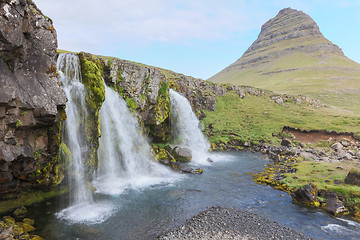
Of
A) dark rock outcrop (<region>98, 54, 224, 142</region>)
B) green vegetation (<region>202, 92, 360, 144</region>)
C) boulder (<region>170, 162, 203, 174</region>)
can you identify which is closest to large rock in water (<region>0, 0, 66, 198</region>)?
dark rock outcrop (<region>98, 54, 224, 142</region>)

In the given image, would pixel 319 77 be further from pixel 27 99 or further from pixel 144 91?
pixel 27 99

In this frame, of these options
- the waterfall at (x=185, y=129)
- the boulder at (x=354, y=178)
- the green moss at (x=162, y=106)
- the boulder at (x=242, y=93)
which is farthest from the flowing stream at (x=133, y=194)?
the boulder at (x=242, y=93)

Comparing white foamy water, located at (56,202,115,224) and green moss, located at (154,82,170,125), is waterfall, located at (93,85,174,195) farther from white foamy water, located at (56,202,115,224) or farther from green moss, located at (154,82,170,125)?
green moss, located at (154,82,170,125)

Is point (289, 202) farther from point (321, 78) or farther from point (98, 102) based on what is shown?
point (321, 78)

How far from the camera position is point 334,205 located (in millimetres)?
16500

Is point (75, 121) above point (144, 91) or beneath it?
beneath

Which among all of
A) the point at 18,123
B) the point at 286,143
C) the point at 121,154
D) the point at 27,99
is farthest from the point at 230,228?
the point at 286,143

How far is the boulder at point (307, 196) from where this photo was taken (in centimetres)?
1736

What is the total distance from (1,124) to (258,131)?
159 ft

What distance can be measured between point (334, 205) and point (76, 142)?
23064 millimetres

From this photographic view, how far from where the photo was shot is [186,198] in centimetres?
1870

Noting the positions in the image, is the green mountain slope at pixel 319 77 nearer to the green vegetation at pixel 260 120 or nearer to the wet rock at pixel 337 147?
the green vegetation at pixel 260 120

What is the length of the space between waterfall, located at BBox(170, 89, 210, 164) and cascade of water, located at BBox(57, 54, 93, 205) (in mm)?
19421

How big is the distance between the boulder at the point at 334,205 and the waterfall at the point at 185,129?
20378 mm
